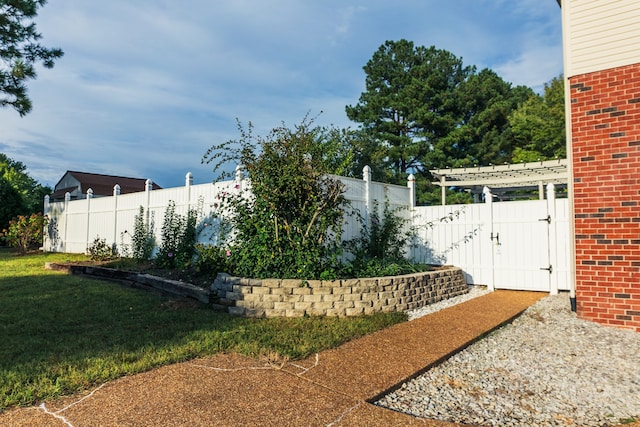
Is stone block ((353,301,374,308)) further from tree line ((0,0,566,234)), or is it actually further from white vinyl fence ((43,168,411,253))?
tree line ((0,0,566,234))

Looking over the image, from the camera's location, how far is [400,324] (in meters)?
5.07

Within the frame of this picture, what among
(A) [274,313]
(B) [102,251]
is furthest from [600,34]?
(B) [102,251]

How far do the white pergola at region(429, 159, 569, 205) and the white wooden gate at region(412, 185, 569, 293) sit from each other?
256cm

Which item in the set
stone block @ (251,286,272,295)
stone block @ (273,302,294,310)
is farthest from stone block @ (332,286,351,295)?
stone block @ (251,286,272,295)

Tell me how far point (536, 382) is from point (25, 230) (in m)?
18.3

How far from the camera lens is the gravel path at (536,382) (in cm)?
268

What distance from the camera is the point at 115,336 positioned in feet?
14.2

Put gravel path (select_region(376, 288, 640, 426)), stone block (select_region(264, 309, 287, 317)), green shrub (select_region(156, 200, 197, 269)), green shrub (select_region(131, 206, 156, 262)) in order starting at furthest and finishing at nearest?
green shrub (select_region(131, 206, 156, 262)), green shrub (select_region(156, 200, 197, 269)), stone block (select_region(264, 309, 287, 317)), gravel path (select_region(376, 288, 640, 426))

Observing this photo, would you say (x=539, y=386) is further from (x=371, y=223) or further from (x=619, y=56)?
(x=371, y=223)

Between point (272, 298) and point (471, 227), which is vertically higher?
point (471, 227)

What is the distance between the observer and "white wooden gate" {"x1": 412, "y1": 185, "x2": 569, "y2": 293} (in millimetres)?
7457

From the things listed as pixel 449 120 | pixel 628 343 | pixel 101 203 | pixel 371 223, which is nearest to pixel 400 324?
pixel 628 343

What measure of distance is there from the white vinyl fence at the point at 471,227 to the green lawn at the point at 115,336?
108 inches

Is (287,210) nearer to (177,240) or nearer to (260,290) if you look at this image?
(260,290)
